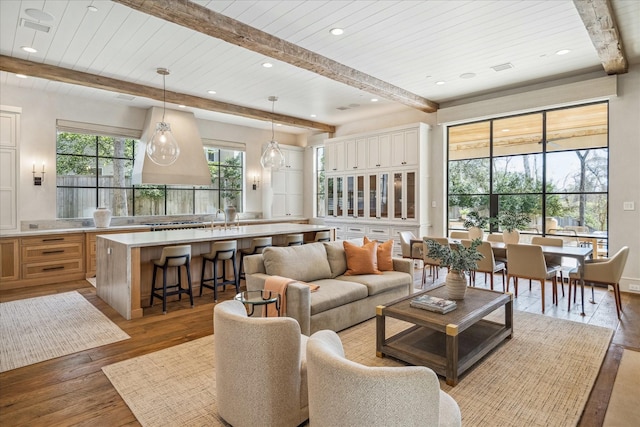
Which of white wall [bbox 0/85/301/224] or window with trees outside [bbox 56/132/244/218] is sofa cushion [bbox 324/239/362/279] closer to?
window with trees outside [bbox 56/132/244/218]

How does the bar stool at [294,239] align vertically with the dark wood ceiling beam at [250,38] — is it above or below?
below

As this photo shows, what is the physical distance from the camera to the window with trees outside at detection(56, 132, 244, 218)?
656 cm

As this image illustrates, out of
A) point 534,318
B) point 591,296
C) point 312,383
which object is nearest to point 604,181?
point 591,296

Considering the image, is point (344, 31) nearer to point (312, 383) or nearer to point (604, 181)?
point (312, 383)

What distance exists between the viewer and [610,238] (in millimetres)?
5258

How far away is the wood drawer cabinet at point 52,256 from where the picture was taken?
18.2 ft

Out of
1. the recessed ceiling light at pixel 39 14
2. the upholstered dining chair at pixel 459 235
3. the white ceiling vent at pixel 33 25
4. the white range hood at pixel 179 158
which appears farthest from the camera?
the white range hood at pixel 179 158

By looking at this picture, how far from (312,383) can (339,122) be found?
7.76 m

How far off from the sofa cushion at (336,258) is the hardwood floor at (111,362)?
1.52 metres

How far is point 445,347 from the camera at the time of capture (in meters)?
2.97

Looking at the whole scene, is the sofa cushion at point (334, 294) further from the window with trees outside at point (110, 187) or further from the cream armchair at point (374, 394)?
the window with trees outside at point (110, 187)

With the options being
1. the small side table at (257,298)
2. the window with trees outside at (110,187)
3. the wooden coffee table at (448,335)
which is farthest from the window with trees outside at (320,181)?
the small side table at (257,298)

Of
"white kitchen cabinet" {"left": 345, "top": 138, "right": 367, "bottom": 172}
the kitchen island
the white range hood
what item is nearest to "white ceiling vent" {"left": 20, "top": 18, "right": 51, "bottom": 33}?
the kitchen island

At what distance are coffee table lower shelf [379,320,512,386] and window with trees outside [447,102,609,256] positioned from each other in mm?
3397
